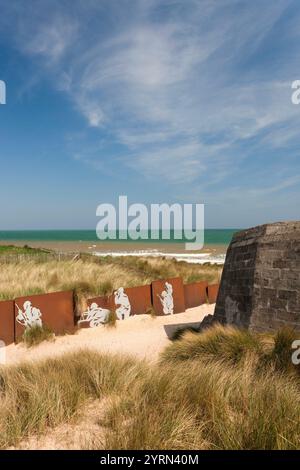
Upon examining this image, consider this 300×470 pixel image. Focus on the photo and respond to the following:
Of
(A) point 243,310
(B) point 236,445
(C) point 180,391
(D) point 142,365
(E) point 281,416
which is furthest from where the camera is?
(A) point 243,310

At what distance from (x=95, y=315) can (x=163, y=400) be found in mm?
6597

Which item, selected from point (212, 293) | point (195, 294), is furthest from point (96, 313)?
point (212, 293)

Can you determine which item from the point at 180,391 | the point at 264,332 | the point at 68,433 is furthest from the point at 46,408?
the point at 264,332

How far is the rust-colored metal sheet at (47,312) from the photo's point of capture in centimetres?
900

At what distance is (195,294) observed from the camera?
1350cm

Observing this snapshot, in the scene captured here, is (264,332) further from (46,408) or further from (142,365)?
(46,408)

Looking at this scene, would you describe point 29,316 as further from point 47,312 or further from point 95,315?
point 95,315

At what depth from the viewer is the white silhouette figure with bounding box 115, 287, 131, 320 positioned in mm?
11016

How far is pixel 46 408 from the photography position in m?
3.88

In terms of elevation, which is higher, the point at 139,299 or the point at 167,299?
the point at 139,299

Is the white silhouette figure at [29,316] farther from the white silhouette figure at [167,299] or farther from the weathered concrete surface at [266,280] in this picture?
the weathered concrete surface at [266,280]

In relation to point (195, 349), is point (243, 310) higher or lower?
higher

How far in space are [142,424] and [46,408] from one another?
3.60 ft

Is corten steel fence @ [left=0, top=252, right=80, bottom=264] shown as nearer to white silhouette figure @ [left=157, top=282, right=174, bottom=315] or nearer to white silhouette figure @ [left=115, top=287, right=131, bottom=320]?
white silhouette figure @ [left=157, top=282, right=174, bottom=315]
